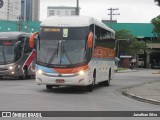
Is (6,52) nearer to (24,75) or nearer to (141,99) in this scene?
(24,75)

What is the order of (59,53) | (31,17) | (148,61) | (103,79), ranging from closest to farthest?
(59,53), (103,79), (31,17), (148,61)

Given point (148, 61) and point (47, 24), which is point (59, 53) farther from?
point (148, 61)

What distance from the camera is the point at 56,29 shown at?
23062 millimetres

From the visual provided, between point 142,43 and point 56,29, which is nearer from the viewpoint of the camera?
point 56,29

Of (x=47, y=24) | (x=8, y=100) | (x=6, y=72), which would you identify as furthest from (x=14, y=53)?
(x=8, y=100)

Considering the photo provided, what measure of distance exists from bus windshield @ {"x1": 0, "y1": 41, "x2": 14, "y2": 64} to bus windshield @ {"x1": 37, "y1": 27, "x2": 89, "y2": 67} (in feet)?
37.1

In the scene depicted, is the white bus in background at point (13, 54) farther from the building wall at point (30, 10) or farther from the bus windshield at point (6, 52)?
the building wall at point (30, 10)

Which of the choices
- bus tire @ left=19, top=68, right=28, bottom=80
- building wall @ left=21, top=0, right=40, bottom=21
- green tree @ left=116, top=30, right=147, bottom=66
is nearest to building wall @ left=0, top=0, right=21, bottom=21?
building wall @ left=21, top=0, right=40, bottom=21

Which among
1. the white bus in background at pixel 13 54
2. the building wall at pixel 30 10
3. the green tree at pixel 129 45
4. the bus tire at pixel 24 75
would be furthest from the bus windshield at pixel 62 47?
the green tree at pixel 129 45

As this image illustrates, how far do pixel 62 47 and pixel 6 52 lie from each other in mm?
12125

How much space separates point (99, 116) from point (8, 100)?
5.21 metres

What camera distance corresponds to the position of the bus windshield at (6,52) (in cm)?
3391

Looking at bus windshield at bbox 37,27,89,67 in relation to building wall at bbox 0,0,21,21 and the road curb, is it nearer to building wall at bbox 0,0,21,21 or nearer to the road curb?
the road curb

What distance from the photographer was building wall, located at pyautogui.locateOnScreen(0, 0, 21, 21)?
7538 cm
